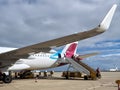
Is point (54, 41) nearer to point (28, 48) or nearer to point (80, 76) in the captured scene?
point (28, 48)

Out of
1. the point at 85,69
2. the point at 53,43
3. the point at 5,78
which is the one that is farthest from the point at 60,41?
the point at 85,69

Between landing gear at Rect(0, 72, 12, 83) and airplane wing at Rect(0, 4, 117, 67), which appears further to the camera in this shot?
landing gear at Rect(0, 72, 12, 83)

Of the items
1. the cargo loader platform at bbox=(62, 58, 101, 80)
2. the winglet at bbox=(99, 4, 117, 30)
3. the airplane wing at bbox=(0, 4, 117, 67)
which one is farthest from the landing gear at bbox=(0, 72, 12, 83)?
the winglet at bbox=(99, 4, 117, 30)

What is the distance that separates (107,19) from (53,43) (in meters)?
6.01

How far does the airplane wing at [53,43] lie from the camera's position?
16.1 metres

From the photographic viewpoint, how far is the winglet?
15.7 metres

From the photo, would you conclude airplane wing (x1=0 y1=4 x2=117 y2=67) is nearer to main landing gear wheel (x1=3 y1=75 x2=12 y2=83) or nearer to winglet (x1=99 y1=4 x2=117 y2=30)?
winglet (x1=99 y1=4 x2=117 y2=30)

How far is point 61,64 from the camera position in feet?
119

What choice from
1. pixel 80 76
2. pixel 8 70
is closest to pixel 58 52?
pixel 80 76

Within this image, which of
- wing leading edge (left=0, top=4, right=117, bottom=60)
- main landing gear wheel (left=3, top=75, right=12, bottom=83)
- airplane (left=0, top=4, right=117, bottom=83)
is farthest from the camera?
main landing gear wheel (left=3, top=75, right=12, bottom=83)

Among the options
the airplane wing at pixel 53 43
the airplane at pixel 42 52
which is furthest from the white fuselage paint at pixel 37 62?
the airplane wing at pixel 53 43

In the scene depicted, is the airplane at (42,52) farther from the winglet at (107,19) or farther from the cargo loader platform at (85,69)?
the cargo loader platform at (85,69)

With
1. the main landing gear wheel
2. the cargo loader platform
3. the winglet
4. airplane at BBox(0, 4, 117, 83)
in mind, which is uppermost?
the winglet

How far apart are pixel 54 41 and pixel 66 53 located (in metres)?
17.8
